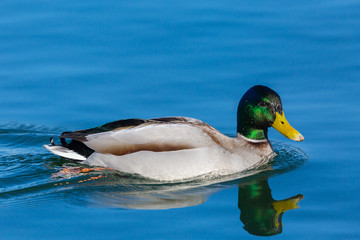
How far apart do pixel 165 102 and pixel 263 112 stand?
2.27 metres

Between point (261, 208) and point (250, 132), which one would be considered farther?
point (250, 132)

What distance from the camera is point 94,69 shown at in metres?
12.9

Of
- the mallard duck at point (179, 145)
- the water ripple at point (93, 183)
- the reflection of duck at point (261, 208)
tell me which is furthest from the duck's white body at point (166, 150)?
the reflection of duck at point (261, 208)

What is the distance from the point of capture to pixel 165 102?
12055mm

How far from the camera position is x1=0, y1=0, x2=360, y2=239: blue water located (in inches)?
334

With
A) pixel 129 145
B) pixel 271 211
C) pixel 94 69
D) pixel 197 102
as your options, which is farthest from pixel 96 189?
pixel 94 69

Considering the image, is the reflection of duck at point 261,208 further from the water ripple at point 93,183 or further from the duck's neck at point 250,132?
the duck's neck at point 250,132

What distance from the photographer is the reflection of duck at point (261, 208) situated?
27.4ft

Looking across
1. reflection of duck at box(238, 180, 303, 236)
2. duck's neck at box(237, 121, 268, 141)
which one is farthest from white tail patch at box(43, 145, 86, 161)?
reflection of duck at box(238, 180, 303, 236)

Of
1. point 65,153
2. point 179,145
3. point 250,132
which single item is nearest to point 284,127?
point 250,132

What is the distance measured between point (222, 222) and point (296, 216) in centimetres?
90

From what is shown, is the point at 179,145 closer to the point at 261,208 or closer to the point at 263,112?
the point at 263,112

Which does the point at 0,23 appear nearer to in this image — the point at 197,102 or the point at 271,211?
the point at 197,102

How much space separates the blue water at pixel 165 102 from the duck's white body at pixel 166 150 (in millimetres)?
210
